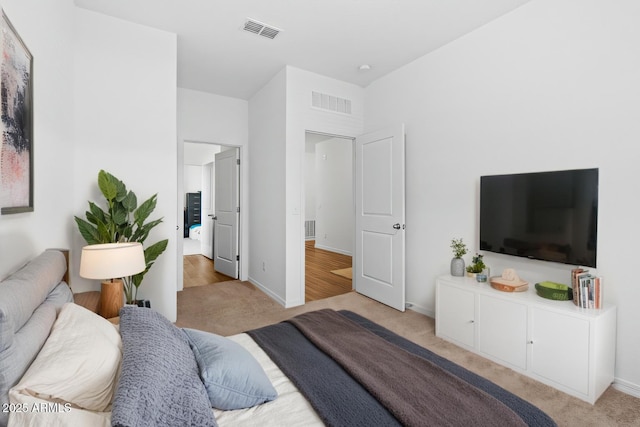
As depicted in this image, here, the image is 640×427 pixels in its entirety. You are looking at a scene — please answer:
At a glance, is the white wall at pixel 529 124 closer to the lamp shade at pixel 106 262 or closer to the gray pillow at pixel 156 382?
the gray pillow at pixel 156 382

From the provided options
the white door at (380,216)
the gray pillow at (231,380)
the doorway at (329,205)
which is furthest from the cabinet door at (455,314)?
the doorway at (329,205)

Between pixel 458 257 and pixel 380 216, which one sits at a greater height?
pixel 380 216

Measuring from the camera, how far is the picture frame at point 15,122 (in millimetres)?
1227

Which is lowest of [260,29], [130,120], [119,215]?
[119,215]

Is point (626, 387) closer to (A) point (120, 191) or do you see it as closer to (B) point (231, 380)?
(B) point (231, 380)

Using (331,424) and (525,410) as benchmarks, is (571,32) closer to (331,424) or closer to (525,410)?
(525,410)

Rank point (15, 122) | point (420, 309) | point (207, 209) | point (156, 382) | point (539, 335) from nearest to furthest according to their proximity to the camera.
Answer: point (156, 382) → point (15, 122) → point (539, 335) → point (420, 309) → point (207, 209)

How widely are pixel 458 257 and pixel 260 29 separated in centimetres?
284

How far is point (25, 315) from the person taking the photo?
→ 970mm

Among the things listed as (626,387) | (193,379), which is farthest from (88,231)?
(626,387)

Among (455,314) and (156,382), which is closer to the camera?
(156,382)

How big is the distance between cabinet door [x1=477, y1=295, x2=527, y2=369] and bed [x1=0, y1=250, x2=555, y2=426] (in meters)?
1.18

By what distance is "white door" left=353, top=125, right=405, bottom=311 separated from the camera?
3.44 metres

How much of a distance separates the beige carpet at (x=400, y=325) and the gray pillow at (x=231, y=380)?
1.76 metres
